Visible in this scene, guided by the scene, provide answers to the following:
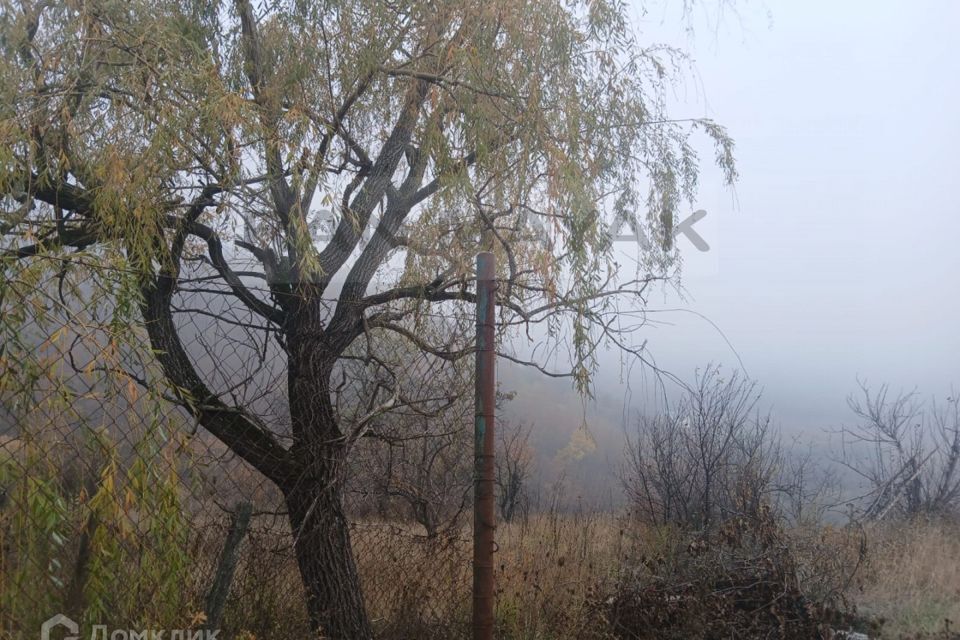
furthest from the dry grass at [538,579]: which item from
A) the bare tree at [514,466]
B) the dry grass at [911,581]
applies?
the bare tree at [514,466]

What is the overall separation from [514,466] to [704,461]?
222 cm

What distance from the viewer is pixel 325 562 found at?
160 inches

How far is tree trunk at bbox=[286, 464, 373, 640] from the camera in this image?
4023 mm

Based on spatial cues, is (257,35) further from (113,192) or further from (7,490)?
(7,490)

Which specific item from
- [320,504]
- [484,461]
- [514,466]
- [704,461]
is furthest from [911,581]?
[320,504]

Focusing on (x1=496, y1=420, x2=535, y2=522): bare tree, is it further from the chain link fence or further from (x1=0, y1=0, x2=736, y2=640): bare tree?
the chain link fence

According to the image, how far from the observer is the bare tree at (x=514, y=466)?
26.5 feet

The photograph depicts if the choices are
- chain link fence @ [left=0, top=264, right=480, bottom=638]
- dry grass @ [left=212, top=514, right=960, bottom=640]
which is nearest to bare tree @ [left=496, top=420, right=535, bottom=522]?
dry grass @ [left=212, top=514, right=960, bottom=640]

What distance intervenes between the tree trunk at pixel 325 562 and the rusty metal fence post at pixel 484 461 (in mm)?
1095

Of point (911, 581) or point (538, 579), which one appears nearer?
point (538, 579)

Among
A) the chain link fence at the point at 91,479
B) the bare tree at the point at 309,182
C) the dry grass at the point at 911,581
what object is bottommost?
the dry grass at the point at 911,581

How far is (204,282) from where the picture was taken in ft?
14.0

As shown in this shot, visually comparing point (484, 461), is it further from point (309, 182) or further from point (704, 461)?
point (704, 461)

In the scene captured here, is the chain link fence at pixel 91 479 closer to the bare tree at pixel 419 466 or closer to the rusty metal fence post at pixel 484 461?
the rusty metal fence post at pixel 484 461
